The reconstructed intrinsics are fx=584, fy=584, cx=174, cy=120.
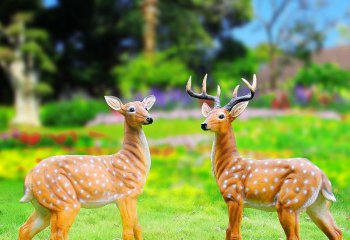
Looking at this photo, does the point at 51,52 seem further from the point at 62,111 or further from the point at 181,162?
the point at 181,162

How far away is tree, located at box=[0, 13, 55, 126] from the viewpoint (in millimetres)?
17422

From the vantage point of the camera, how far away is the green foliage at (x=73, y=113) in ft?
51.7

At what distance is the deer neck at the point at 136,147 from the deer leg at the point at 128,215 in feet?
0.94

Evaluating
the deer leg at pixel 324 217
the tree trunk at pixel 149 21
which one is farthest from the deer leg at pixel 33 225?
the tree trunk at pixel 149 21

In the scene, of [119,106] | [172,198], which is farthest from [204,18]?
[119,106]

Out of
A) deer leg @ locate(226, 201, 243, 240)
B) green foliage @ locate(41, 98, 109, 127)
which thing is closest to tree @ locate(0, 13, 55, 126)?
green foliage @ locate(41, 98, 109, 127)

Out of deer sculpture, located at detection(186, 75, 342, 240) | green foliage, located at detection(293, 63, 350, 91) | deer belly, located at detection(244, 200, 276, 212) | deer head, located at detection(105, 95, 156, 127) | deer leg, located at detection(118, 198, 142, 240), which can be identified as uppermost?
deer head, located at detection(105, 95, 156, 127)

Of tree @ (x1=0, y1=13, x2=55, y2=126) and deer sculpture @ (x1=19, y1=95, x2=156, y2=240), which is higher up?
deer sculpture @ (x1=19, y1=95, x2=156, y2=240)

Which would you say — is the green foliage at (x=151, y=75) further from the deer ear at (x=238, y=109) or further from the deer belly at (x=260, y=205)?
the deer belly at (x=260, y=205)

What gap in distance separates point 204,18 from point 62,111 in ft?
23.2

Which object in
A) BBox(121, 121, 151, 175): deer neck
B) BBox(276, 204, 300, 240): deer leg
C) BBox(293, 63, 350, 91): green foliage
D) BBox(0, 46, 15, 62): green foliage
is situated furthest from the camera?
BBox(293, 63, 350, 91): green foliage

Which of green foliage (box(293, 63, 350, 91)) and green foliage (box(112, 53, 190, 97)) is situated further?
green foliage (box(293, 63, 350, 91))

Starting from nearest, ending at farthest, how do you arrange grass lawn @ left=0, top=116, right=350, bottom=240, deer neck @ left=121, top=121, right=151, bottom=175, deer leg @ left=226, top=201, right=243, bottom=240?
deer leg @ left=226, top=201, right=243, bottom=240
deer neck @ left=121, top=121, right=151, bottom=175
grass lawn @ left=0, top=116, right=350, bottom=240

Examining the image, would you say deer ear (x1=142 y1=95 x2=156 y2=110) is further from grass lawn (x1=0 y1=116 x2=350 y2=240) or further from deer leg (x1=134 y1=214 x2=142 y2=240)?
grass lawn (x1=0 y1=116 x2=350 y2=240)
